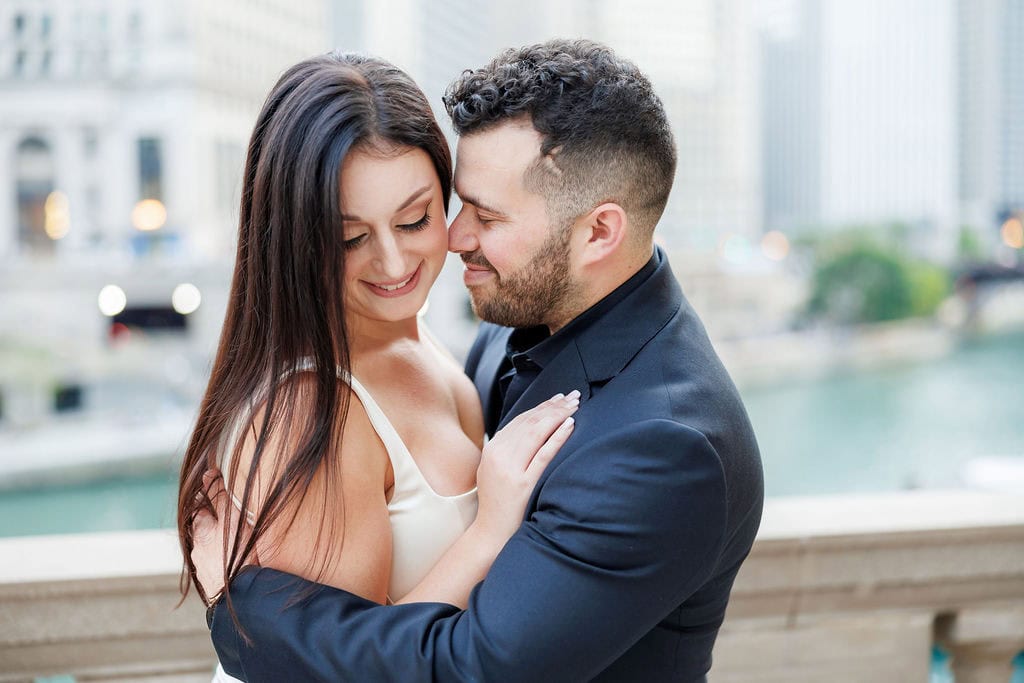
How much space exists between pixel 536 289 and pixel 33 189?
4244cm

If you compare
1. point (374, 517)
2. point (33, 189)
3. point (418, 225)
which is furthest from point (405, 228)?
point (33, 189)

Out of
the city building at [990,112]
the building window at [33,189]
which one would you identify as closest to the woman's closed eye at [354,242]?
the building window at [33,189]

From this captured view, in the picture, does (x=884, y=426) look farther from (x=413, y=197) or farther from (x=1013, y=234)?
(x=413, y=197)

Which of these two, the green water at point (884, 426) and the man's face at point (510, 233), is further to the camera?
the green water at point (884, 426)

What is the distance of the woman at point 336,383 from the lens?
3.56ft

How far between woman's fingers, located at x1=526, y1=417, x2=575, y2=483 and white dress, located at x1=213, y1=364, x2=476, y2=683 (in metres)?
0.16

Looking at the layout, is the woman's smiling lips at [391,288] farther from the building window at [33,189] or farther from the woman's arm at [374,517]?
the building window at [33,189]

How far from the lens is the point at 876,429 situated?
35.7 m

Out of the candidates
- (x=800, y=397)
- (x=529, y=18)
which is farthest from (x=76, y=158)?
(x=800, y=397)

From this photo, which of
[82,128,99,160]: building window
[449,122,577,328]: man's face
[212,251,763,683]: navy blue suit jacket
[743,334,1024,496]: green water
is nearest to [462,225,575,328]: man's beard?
[449,122,577,328]: man's face

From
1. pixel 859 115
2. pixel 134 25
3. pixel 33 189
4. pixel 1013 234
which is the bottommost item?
pixel 1013 234

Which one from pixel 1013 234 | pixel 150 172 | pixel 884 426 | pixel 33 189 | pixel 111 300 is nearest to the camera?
pixel 111 300

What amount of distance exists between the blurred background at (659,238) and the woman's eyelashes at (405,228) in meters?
22.2

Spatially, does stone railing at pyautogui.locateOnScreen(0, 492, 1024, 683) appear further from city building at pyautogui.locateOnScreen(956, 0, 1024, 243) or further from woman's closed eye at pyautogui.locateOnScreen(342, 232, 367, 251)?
city building at pyautogui.locateOnScreen(956, 0, 1024, 243)
